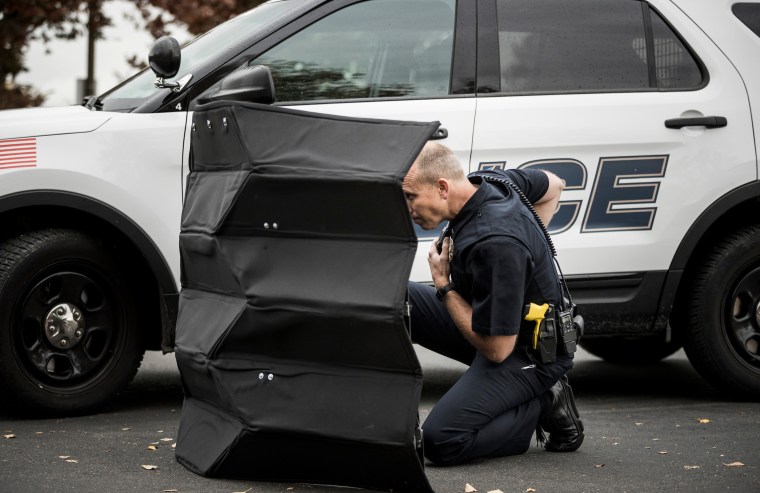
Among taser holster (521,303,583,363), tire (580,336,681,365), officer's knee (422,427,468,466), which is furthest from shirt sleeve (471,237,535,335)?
tire (580,336,681,365)

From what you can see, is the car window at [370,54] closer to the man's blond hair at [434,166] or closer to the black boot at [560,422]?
the man's blond hair at [434,166]

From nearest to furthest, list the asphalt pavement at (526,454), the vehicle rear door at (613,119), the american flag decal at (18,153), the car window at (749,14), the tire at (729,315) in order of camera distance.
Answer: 1. the asphalt pavement at (526,454)
2. the american flag decal at (18,153)
3. the vehicle rear door at (613,119)
4. the tire at (729,315)
5. the car window at (749,14)

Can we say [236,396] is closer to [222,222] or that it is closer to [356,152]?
[222,222]

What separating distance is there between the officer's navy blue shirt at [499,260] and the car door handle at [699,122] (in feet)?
4.17

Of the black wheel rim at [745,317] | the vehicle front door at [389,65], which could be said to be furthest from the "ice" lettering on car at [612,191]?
the black wheel rim at [745,317]

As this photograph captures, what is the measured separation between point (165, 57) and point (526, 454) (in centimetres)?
226

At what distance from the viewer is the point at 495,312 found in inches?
165

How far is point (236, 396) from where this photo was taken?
12.9 ft

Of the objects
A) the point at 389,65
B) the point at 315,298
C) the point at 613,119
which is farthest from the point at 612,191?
the point at 315,298

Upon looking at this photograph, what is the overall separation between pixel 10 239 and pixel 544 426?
2.40m

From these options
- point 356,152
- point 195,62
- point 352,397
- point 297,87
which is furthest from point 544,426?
point 195,62

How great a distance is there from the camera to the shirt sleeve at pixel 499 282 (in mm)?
4191

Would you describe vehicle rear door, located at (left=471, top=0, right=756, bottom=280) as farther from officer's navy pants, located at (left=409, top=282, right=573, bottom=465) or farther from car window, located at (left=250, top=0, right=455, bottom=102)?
officer's navy pants, located at (left=409, top=282, right=573, bottom=465)

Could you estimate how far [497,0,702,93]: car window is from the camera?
5461mm
